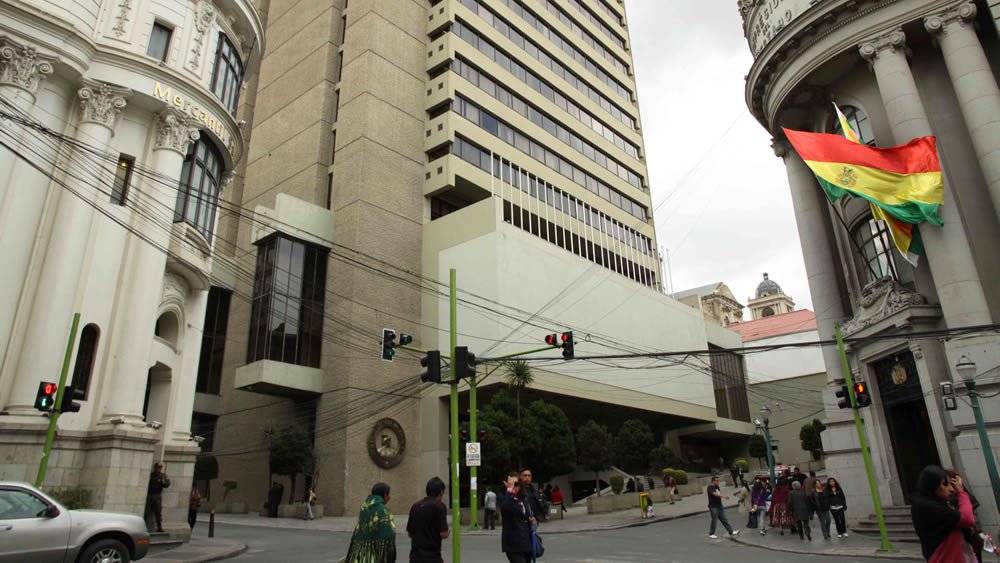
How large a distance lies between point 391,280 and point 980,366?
31.1 metres

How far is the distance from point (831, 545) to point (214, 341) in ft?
136

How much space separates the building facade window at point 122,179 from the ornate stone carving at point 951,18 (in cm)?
2607

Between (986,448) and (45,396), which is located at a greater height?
(45,396)

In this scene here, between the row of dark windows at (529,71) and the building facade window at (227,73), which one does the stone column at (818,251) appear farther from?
the row of dark windows at (529,71)

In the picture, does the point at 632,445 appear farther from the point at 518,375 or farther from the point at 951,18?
the point at 951,18

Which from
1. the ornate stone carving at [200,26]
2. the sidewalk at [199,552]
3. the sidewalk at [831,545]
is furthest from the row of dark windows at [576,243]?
the sidewalk at [199,552]

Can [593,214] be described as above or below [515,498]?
above

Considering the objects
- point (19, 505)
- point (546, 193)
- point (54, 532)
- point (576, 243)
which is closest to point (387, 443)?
point (576, 243)

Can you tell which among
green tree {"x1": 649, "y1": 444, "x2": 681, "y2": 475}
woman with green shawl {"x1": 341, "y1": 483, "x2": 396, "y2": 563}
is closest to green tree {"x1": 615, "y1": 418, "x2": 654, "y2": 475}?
green tree {"x1": 649, "y1": 444, "x2": 681, "y2": 475}

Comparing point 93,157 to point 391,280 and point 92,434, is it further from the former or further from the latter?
point 391,280

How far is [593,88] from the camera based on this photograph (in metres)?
62.1

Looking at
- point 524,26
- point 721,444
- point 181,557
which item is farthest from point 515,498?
point 721,444

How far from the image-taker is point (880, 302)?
20.9 metres

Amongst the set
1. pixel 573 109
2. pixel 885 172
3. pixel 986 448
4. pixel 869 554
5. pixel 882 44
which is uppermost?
pixel 573 109
